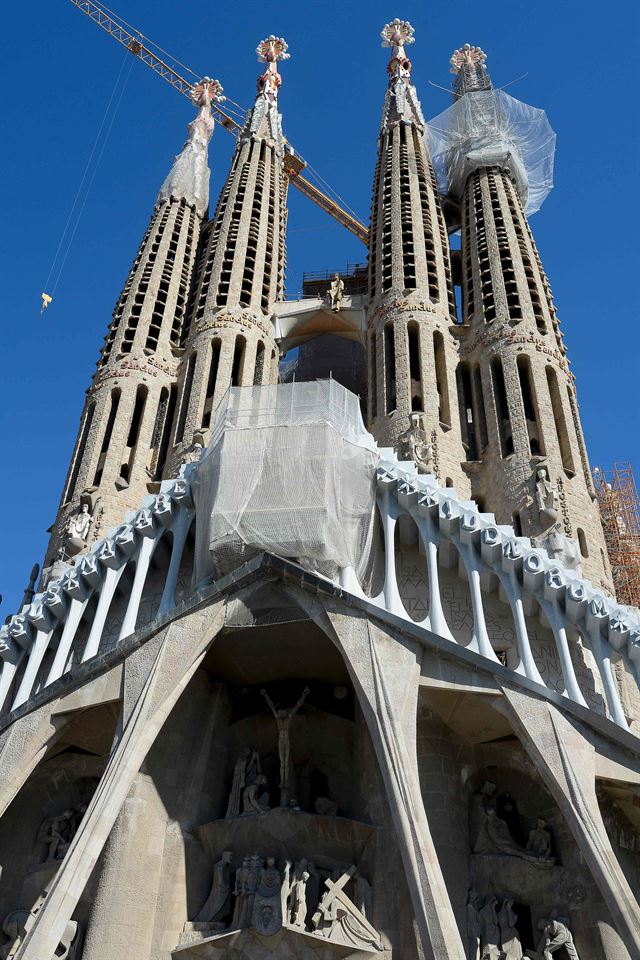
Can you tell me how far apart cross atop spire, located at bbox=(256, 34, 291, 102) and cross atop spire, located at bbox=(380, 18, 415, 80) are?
3737 millimetres

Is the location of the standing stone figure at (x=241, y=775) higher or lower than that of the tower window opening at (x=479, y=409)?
lower

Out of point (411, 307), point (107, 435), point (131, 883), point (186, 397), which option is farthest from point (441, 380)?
point (131, 883)

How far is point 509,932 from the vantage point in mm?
12859

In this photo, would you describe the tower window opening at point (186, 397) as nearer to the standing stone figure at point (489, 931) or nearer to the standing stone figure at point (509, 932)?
the standing stone figure at point (489, 931)

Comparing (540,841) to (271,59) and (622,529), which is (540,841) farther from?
(271,59)

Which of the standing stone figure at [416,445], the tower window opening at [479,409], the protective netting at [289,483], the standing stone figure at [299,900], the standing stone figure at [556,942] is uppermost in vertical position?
the tower window opening at [479,409]

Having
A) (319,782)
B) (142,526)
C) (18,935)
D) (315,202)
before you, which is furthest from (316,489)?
(315,202)

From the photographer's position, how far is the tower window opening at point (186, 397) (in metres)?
21.2

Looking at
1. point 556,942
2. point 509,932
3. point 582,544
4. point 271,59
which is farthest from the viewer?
point 271,59

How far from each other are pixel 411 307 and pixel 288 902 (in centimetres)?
1347

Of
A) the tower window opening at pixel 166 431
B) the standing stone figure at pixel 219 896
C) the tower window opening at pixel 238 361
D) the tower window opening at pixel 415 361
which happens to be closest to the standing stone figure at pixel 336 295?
the tower window opening at pixel 238 361

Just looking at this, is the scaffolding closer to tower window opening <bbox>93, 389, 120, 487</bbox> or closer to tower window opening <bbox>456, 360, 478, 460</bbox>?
tower window opening <bbox>456, 360, 478, 460</bbox>

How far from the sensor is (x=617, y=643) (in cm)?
1368

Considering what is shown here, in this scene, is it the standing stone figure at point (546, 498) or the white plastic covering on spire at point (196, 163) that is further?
the white plastic covering on spire at point (196, 163)
